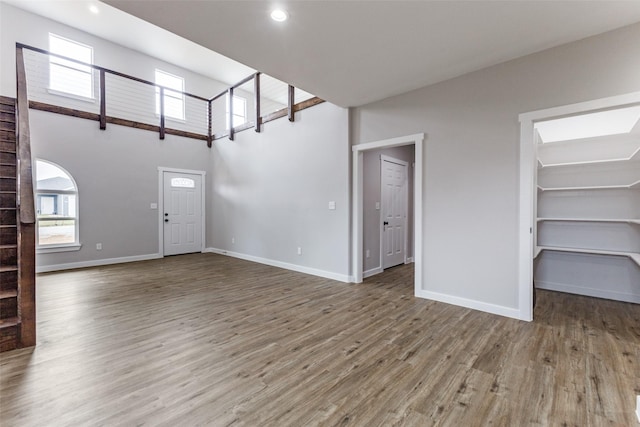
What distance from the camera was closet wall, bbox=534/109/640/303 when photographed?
340 cm

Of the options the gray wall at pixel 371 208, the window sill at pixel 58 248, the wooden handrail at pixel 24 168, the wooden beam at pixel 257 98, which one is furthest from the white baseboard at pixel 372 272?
the window sill at pixel 58 248

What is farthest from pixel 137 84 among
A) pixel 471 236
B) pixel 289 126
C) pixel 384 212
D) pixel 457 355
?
pixel 457 355

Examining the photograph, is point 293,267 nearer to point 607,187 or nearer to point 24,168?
point 24,168

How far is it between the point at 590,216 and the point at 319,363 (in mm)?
3991

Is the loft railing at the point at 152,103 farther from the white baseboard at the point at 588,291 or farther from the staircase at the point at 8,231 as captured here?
the white baseboard at the point at 588,291

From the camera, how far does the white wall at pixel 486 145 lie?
2.56 metres

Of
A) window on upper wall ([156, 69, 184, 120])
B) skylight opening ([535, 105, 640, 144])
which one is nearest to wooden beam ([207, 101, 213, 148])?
window on upper wall ([156, 69, 184, 120])

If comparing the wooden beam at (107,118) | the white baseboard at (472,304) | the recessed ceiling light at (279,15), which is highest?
the wooden beam at (107,118)

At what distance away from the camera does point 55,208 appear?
5289mm

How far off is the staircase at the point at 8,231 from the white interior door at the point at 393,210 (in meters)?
4.50

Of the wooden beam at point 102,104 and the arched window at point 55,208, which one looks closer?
the arched window at point 55,208

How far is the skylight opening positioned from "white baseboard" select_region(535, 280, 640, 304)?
1977mm

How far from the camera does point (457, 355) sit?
2.23 m

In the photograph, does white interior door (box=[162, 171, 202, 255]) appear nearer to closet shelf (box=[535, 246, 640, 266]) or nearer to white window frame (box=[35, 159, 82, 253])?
white window frame (box=[35, 159, 82, 253])
